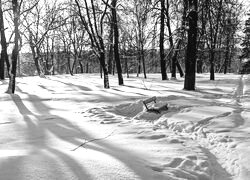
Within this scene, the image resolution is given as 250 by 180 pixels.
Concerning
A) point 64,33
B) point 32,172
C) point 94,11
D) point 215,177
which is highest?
point 64,33

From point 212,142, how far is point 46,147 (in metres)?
3.16

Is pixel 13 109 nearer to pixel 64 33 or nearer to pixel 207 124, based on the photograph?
pixel 207 124

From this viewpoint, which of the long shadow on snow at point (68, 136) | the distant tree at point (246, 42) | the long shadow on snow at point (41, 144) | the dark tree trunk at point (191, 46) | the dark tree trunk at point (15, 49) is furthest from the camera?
the distant tree at point (246, 42)

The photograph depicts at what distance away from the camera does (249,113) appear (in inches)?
265

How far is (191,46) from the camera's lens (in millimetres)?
12164

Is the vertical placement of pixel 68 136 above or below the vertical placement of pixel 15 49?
below

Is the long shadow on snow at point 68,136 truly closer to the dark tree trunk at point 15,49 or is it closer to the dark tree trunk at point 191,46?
the dark tree trunk at point 15,49

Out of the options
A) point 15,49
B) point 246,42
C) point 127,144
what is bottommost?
point 127,144

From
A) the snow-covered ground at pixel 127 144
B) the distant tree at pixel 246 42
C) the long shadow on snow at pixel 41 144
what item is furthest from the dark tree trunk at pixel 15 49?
the distant tree at pixel 246 42

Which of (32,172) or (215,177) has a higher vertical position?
(32,172)

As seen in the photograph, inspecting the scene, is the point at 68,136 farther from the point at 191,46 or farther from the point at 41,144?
the point at 191,46

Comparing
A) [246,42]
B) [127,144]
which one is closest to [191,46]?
[127,144]

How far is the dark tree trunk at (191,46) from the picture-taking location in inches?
462

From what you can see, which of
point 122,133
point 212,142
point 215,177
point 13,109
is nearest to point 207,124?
point 212,142
